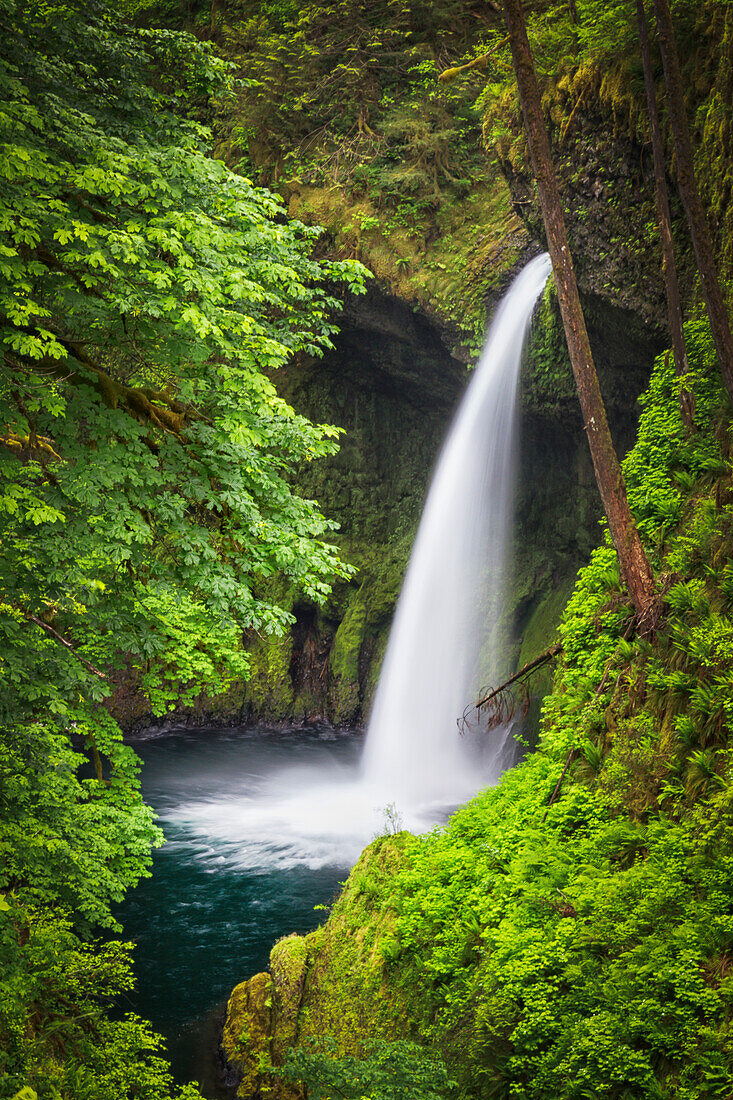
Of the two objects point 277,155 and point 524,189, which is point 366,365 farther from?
point 524,189

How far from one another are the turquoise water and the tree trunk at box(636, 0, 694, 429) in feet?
→ 30.1

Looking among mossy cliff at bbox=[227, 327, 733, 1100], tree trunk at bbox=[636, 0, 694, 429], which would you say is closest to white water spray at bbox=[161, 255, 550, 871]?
tree trunk at bbox=[636, 0, 694, 429]

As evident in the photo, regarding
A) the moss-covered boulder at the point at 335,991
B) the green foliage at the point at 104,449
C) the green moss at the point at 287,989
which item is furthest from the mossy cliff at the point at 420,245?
the green moss at the point at 287,989

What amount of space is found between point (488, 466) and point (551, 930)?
1272 cm

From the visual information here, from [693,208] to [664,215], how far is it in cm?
131

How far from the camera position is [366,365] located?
20.7m

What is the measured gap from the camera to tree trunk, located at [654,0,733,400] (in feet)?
23.3

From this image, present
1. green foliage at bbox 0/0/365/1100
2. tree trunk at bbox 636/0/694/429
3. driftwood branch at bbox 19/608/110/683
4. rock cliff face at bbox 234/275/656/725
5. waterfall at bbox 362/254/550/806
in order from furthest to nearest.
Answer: rock cliff face at bbox 234/275/656/725
waterfall at bbox 362/254/550/806
tree trunk at bbox 636/0/694/429
driftwood branch at bbox 19/608/110/683
green foliage at bbox 0/0/365/1100

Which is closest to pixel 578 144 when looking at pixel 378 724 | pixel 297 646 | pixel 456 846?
pixel 456 846

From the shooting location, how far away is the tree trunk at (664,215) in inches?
328

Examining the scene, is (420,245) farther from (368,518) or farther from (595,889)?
(595,889)

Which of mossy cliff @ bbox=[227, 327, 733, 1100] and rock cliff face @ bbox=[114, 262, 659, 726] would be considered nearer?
mossy cliff @ bbox=[227, 327, 733, 1100]

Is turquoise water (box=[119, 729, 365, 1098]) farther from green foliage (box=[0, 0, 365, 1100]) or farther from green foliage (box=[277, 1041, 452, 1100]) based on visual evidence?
green foliage (box=[277, 1041, 452, 1100])

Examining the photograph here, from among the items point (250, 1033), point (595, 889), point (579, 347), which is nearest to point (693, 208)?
point (579, 347)
